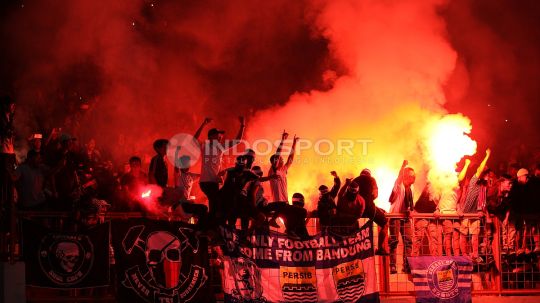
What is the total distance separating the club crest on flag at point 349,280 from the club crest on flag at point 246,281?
3.37 ft

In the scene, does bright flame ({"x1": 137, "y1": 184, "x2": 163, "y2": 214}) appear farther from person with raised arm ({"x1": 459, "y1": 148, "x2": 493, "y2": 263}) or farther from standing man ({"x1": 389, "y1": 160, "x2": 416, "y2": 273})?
person with raised arm ({"x1": 459, "y1": 148, "x2": 493, "y2": 263})

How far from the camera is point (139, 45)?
21125 millimetres

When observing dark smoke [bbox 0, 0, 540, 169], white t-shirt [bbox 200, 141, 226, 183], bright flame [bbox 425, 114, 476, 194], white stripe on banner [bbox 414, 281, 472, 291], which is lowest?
white stripe on banner [bbox 414, 281, 472, 291]

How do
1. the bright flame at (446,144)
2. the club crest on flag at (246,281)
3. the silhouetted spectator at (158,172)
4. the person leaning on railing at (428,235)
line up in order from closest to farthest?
the club crest on flag at (246,281)
the silhouetted spectator at (158,172)
the person leaning on railing at (428,235)
the bright flame at (446,144)

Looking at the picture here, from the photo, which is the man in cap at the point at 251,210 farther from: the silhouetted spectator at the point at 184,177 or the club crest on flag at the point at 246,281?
the silhouetted spectator at the point at 184,177

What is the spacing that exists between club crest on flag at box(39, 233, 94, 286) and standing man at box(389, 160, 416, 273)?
4.15 metres

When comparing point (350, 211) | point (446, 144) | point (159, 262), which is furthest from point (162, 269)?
point (446, 144)

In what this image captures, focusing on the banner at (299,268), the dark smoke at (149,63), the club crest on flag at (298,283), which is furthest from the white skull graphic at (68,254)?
the dark smoke at (149,63)

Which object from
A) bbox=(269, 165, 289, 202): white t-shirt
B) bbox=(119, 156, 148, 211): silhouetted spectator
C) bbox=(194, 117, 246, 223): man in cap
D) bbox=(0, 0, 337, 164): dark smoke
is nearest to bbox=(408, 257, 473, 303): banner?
bbox=(269, 165, 289, 202): white t-shirt

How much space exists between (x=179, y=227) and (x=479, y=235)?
438 centimetres

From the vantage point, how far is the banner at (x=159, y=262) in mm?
12797

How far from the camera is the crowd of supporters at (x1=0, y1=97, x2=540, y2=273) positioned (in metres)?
13.1

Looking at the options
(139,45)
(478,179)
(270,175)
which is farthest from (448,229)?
(139,45)

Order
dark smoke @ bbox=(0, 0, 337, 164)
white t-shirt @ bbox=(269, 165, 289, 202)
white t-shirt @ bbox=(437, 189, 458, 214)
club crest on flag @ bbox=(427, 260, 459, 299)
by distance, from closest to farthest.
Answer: club crest on flag @ bbox=(427, 260, 459, 299) → white t-shirt @ bbox=(269, 165, 289, 202) → white t-shirt @ bbox=(437, 189, 458, 214) → dark smoke @ bbox=(0, 0, 337, 164)
